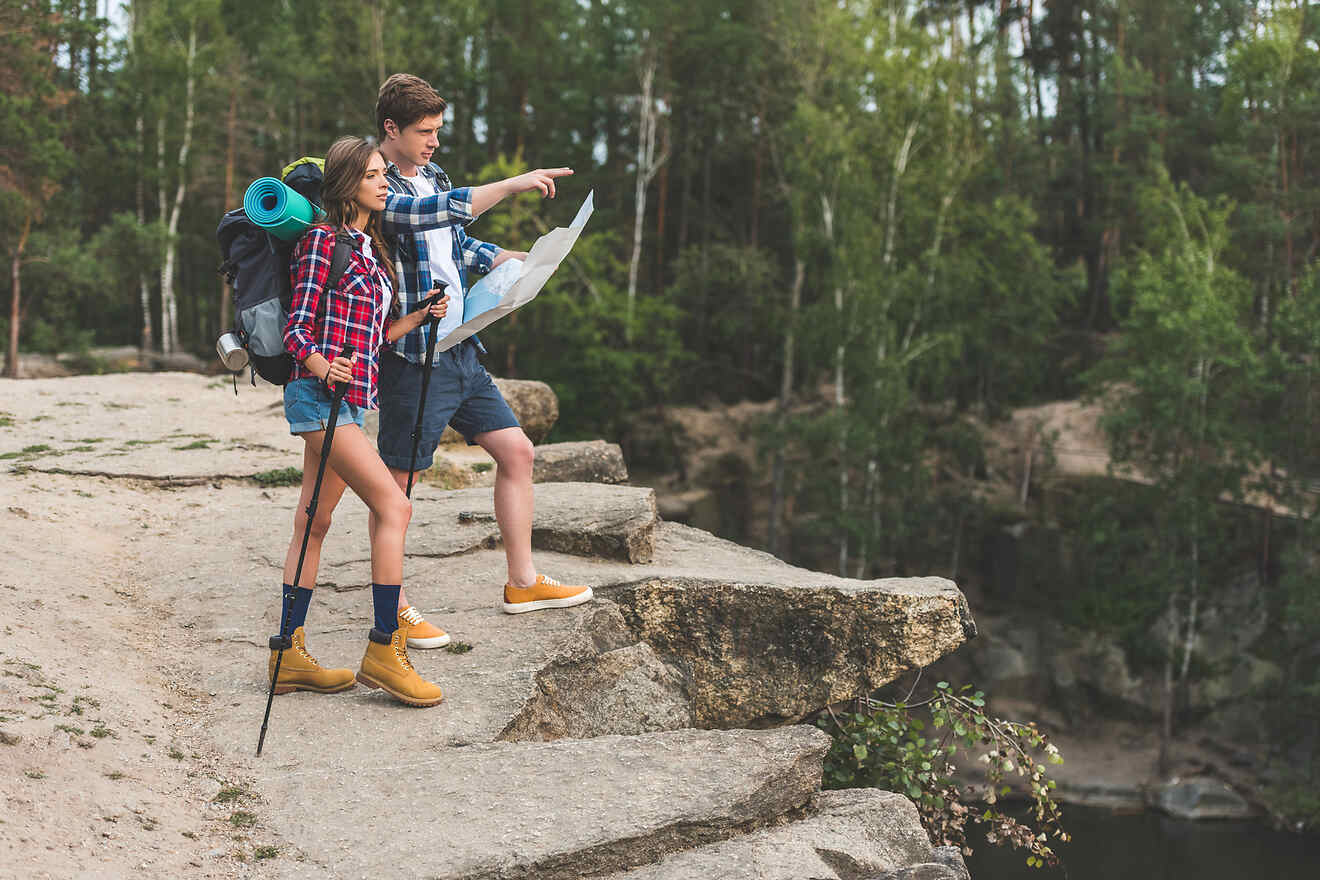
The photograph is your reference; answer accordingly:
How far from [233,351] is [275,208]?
1.59 ft

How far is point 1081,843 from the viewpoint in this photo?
17.3 meters

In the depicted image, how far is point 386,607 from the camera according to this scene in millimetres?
3820

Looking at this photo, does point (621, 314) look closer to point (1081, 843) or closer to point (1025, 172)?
point (1025, 172)

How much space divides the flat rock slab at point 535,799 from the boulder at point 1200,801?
17.7 m

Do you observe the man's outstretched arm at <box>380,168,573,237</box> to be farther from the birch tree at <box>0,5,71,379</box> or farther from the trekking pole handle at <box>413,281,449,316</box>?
the birch tree at <box>0,5,71,379</box>

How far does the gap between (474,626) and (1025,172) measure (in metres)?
29.0

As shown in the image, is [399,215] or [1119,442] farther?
[1119,442]

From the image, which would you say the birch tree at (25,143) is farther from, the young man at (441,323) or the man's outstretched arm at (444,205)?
the man's outstretched arm at (444,205)

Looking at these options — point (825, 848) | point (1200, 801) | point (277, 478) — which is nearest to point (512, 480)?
point (825, 848)

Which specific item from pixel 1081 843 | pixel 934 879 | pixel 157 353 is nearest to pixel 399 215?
pixel 934 879

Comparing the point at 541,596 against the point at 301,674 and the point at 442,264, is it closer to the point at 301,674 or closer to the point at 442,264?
the point at 301,674

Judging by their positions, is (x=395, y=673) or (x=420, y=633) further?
(x=420, y=633)

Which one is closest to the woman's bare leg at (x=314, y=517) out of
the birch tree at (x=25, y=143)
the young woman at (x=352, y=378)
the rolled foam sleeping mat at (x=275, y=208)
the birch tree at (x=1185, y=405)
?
the young woman at (x=352, y=378)

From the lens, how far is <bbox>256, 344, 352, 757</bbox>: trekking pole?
3.61m
